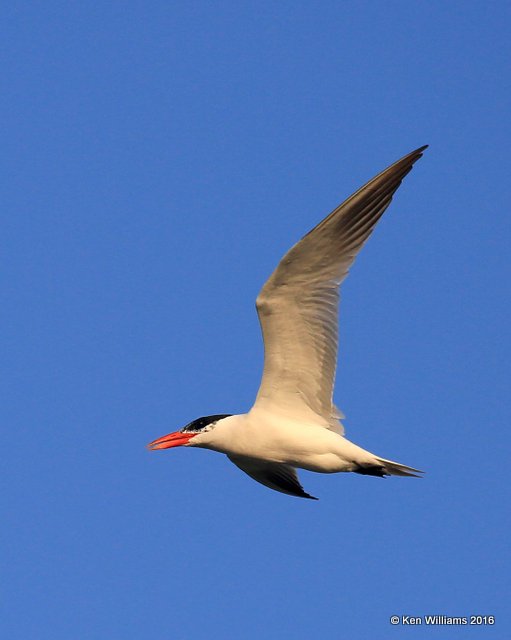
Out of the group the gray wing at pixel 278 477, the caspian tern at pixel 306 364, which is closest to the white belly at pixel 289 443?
the caspian tern at pixel 306 364

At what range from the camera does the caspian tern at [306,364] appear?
11.6 m

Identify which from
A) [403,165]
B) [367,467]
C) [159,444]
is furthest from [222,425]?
[403,165]

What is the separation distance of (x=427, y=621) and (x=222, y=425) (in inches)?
120

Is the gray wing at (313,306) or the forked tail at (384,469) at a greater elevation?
the gray wing at (313,306)

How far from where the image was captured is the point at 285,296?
11.8 m

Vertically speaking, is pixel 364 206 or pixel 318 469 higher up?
pixel 364 206

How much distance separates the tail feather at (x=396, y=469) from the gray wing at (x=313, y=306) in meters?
0.69

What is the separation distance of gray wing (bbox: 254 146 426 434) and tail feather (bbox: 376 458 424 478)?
69 cm

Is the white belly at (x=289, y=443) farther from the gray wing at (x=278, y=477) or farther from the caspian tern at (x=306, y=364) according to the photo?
the gray wing at (x=278, y=477)

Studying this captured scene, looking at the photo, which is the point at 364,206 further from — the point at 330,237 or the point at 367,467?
the point at 367,467

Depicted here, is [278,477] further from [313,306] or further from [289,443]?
[313,306]

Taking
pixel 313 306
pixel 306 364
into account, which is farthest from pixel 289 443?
pixel 313 306

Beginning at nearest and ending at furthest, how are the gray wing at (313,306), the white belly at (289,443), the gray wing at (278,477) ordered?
the gray wing at (313,306)
the white belly at (289,443)
the gray wing at (278,477)

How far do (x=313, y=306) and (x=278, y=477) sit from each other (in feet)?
8.95
